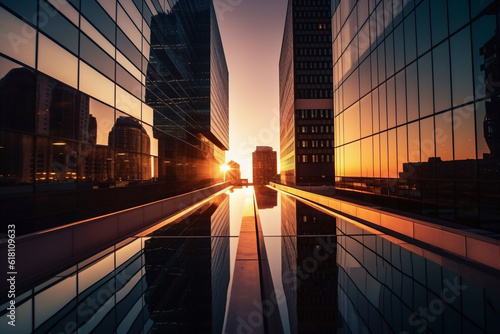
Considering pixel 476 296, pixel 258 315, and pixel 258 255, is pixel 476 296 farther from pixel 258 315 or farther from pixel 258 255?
pixel 258 255

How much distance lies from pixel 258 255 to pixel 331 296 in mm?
2939

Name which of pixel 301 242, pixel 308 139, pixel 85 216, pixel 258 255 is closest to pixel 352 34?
pixel 301 242

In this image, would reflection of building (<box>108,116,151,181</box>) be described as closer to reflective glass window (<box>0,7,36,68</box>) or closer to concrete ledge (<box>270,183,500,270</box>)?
reflective glass window (<box>0,7,36,68</box>)

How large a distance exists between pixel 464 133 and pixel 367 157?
8.75m

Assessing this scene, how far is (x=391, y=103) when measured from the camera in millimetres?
16016

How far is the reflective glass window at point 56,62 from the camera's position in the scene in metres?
8.88

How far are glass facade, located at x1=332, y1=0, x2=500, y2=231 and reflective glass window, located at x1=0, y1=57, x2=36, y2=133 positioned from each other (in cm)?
1631

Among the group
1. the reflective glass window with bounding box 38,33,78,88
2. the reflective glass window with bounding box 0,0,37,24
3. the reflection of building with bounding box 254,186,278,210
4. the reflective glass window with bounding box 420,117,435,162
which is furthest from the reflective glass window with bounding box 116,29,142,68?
the reflective glass window with bounding box 420,117,435,162

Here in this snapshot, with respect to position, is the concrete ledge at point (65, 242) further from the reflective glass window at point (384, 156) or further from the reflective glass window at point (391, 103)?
the reflective glass window at point (391, 103)

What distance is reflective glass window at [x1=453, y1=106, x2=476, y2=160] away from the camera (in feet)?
32.5

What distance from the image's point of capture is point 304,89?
220 feet

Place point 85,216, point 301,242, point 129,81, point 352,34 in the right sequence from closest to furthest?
point 301,242 < point 85,216 < point 129,81 < point 352,34

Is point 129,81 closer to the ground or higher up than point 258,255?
higher up

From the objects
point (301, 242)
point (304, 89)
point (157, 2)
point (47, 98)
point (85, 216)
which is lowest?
point (301, 242)
